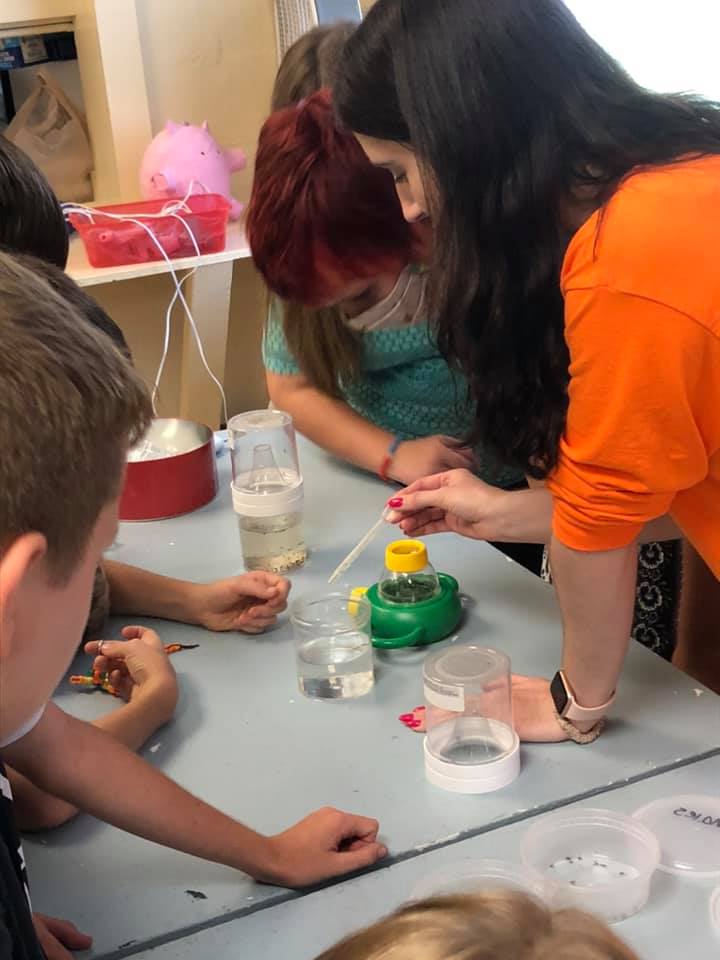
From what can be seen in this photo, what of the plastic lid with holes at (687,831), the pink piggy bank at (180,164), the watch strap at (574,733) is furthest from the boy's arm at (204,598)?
the pink piggy bank at (180,164)

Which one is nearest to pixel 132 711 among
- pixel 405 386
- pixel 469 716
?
pixel 469 716

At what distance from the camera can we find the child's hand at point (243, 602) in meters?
1.16

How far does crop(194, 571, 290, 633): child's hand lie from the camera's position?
1159 mm

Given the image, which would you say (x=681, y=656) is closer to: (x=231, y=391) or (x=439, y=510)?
(x=439, y=510)

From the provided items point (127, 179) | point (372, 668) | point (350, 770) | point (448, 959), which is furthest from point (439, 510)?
point (127, 179)

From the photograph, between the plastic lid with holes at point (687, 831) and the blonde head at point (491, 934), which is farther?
the plastic lid with holes at point (687, 831)

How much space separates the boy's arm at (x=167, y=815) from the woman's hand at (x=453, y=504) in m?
0.41

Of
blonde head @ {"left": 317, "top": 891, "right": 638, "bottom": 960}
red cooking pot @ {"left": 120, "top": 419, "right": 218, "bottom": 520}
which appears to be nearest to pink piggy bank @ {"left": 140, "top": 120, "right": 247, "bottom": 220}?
red cooking pot @ {"left": 120, "top": 419, "right": 218, "bottom": 520}

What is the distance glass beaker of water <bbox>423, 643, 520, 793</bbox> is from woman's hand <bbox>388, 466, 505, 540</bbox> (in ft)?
0.71

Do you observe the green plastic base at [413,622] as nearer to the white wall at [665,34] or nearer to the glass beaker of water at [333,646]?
the glass beaker of water at [333,646]

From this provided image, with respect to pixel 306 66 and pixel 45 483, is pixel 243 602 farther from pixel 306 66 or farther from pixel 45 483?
pixel 306 66

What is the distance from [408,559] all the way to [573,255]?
0.41 metres

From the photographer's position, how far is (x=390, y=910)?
758mm

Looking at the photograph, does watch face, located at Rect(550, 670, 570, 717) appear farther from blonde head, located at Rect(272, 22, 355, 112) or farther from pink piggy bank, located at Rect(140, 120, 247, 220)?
pink piggy bank, located at Rect(140, 120, 247, 220)
